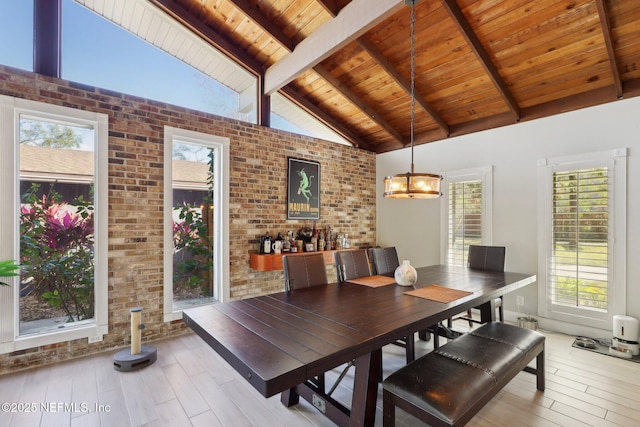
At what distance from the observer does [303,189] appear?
4.70 meters

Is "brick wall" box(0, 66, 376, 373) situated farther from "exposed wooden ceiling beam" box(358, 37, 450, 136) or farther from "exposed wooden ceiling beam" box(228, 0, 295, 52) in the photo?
"exposed wooden ceiling beam" box(358, 37, 450, 136)

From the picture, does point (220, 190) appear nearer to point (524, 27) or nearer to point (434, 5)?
point (434, 5)

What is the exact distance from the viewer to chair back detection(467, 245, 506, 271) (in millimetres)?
3611

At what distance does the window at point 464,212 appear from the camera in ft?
14.1

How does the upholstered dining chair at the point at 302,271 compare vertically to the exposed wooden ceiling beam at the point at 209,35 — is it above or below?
below

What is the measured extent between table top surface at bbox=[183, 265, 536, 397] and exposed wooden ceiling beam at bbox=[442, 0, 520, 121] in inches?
95.5

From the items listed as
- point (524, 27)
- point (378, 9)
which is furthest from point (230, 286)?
point (524, 27)

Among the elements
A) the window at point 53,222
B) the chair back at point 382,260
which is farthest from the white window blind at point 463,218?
the window at point 53,222

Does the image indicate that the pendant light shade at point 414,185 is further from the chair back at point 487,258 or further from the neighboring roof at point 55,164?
the neighboring roof at point 55,164

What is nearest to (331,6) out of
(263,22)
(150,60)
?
(263,22)

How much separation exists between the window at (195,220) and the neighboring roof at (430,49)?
1.07 meters

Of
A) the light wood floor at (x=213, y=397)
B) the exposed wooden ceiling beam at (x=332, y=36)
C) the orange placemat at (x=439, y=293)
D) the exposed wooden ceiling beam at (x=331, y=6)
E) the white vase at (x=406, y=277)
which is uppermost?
the exposed wooden ceiling beam at (x=331, y=6)

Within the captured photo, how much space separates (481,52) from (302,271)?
3042 mm

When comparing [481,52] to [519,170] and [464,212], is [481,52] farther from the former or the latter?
[464,212]
